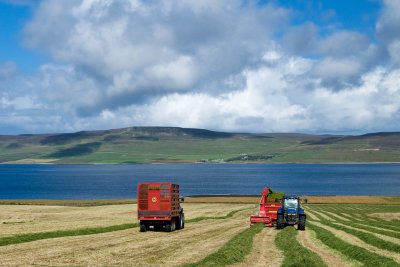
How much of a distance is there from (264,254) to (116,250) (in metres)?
7.32

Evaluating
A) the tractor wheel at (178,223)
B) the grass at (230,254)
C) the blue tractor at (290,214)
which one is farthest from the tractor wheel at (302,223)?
the grass at (230,254)

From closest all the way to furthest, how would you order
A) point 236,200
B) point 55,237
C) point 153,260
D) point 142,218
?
point 153,260, point 55,237, point 142,218, point 236,200

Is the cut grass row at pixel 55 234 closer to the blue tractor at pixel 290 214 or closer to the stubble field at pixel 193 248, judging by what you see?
the stubble field at pixel 193 248

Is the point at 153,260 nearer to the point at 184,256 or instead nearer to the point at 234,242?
the point at 184,256

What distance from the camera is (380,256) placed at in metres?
26.0

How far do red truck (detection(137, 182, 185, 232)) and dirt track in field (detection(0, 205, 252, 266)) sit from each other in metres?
3.71

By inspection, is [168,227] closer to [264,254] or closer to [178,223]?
[178,223]

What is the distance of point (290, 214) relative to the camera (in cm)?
4484

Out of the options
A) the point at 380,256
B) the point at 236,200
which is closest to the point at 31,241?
the point at 380,256

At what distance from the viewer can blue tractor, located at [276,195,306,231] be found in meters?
43.7

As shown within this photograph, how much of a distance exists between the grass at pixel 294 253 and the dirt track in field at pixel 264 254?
351 mm

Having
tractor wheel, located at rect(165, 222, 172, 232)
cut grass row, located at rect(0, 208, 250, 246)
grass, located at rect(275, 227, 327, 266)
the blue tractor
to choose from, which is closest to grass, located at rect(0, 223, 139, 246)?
cut grass row, located at rect(0, 208, 250, 246)

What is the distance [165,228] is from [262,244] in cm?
1197

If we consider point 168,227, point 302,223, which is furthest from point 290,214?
point 168,227
